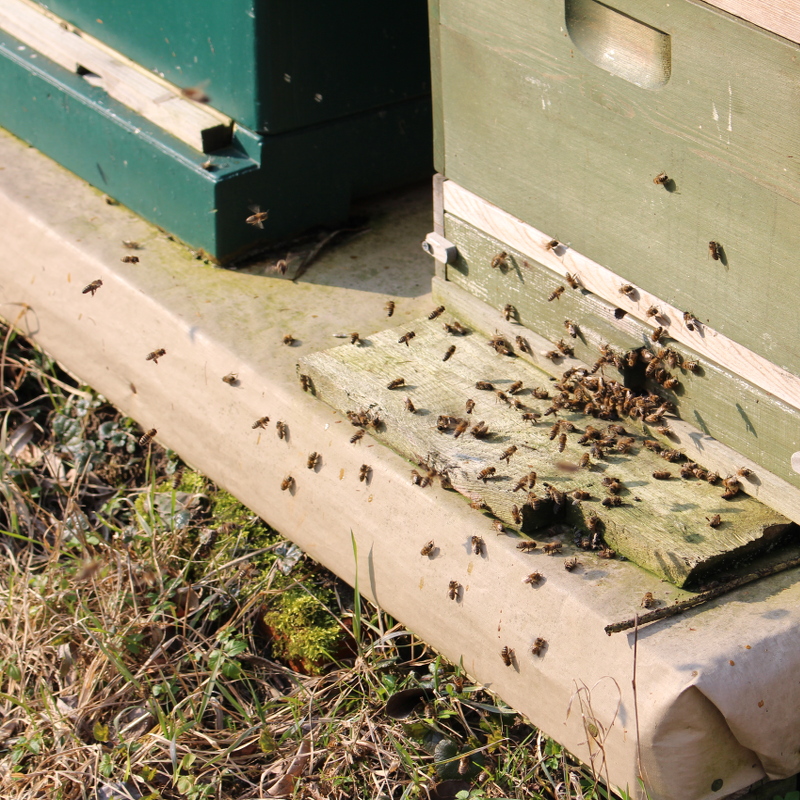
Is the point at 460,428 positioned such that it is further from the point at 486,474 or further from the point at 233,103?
the point at 233,103

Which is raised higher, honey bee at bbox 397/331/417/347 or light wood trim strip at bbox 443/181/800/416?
light wood trim strip at bbox 443/181/800/416

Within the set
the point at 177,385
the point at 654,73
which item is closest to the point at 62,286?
the point at 177,385

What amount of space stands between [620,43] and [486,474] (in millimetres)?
1194

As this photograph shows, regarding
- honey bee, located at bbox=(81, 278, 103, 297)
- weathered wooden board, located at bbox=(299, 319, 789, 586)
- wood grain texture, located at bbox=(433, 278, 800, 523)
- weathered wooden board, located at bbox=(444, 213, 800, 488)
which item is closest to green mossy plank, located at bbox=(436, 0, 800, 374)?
weathered wooden board, located at bbox=(444, 213, 800, 488)

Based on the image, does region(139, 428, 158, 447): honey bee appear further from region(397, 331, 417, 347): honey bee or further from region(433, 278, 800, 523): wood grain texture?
region(433, 278, 800, 523): wood grain texture

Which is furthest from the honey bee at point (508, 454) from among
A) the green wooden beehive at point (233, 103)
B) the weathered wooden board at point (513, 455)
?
the green wooden beehive at point (233, 103)

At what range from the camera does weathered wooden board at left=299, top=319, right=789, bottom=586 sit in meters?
2.91

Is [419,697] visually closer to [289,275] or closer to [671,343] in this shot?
[671,343]

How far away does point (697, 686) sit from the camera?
2.56 meters

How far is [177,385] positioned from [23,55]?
6.03ft

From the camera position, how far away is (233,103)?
416 centimetres

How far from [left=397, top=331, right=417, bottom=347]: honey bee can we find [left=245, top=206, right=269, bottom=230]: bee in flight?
0.80 m

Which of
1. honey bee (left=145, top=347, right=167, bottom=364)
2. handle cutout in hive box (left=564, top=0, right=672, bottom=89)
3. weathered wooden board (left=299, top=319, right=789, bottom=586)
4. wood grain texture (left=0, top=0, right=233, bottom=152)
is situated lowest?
honey bee (left=145, top=347, right=167, bottom=364)

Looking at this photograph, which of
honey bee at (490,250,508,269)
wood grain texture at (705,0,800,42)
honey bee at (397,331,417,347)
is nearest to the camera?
wood grain texture at (705,0,800,42)
